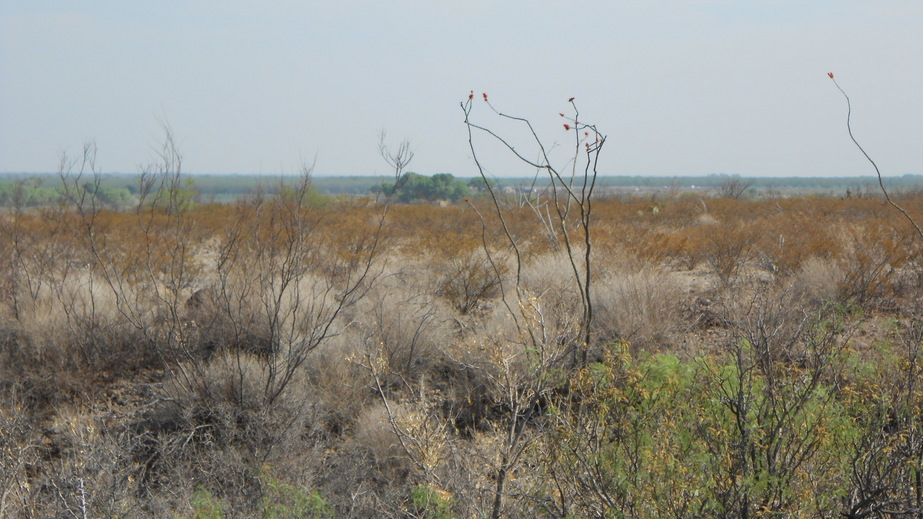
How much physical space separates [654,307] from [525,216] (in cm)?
1192

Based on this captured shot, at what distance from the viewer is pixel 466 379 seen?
26.3 feet

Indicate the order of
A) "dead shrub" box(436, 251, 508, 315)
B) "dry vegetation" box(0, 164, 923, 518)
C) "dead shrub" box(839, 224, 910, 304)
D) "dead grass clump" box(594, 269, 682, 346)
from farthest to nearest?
"dead shrub" box(436, 251, 508, 315) → "dead shrub" box(839, 224, 910, 304) → "dead grass clump" box(594, 269, 682, 346) → "dry vegetation" box(0, 164, 923, 518)

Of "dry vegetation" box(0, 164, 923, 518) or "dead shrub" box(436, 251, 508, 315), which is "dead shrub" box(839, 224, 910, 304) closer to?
"dry vegetation" box(0, 164, 923, 518)

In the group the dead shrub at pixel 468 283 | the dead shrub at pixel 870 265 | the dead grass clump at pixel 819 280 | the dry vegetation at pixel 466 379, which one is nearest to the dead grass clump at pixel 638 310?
the dry vegetation at pixel 466 379

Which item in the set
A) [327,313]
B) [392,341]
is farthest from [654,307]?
[327,313]

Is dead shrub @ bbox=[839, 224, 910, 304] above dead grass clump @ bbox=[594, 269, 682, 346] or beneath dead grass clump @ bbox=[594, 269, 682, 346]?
above

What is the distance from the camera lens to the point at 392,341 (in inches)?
349

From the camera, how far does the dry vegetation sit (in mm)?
3771

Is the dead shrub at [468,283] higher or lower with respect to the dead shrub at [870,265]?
lower

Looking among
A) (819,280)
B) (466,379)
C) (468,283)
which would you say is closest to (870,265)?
(819,280)

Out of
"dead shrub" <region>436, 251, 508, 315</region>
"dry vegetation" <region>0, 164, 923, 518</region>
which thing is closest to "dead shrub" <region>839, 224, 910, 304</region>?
"dry vegetation" <region>0, 164, 923, 518</region>

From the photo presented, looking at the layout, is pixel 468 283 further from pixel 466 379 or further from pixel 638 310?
pixel 466 379

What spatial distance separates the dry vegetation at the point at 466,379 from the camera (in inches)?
148

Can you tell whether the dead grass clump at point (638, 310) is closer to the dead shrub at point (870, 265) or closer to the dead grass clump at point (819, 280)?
the dead grass clump at point (819, 280)
